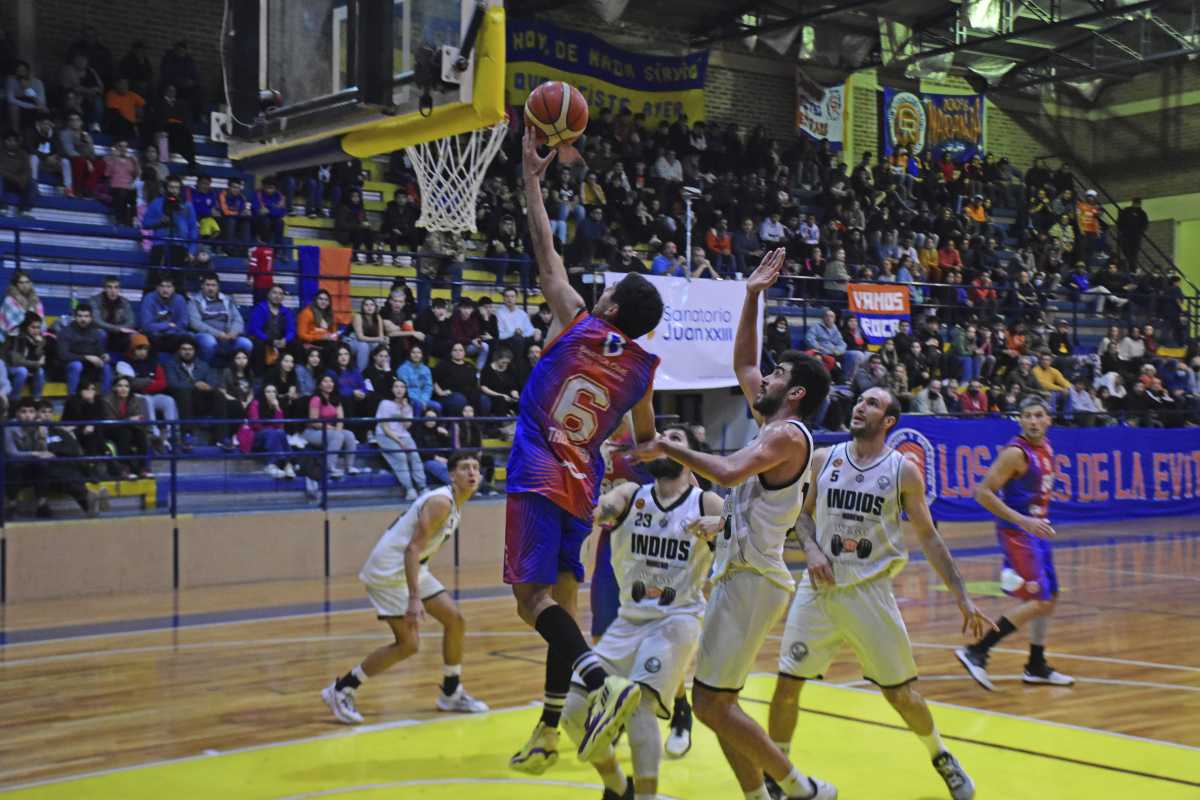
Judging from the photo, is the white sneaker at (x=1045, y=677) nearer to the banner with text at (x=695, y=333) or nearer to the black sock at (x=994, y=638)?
the black sock at (x=994, y=638)

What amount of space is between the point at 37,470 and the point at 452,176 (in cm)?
480

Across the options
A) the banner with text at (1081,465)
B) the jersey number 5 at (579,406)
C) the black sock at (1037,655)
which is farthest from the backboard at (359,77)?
the banner with text at (1081,465)

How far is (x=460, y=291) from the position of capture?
16.8 m

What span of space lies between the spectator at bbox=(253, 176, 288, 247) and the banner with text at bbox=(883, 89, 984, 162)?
1577 cm

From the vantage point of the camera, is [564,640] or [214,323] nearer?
[564,640]

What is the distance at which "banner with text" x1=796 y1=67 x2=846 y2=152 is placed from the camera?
27.1m

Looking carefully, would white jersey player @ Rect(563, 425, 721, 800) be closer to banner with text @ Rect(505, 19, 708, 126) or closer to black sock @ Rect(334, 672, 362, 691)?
black sock @ Rect(334, 672, 362, 691)

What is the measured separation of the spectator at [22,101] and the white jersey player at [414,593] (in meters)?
10.7

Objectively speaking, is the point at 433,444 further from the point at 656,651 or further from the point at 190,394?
the point at 656,651

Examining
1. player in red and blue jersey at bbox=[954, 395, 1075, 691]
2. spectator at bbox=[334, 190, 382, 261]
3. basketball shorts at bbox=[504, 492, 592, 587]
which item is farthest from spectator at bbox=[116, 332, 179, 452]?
basketball shorts at bbox=[504, 492, 592, 587]

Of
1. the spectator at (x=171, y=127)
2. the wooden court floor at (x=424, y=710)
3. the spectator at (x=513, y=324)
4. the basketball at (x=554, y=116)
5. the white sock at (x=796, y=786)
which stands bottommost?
the wooden court floor at (x=424, y=710)

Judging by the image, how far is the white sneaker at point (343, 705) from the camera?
23.8 feet

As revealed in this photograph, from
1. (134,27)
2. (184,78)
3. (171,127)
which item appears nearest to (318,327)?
(171,127)

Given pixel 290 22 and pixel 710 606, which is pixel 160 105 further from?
pixel 710 606
